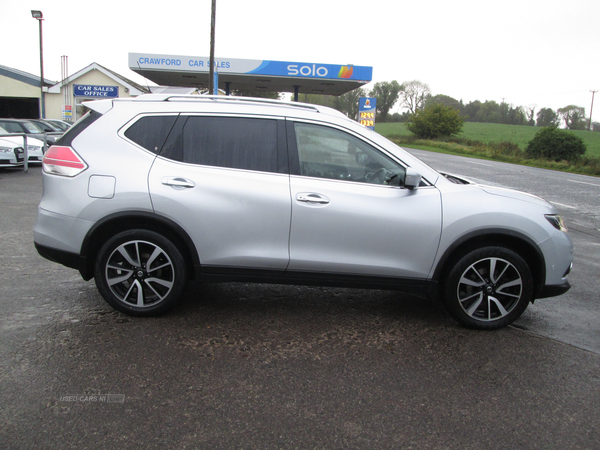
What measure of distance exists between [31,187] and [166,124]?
966cm

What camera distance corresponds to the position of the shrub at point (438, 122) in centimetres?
6625

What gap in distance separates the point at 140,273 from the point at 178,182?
83 cm

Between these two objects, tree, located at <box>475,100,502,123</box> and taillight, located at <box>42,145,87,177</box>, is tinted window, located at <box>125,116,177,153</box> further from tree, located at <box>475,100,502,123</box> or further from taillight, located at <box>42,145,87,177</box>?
tree, located at <box>475,100,502,123</box>

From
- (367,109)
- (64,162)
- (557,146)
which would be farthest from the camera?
(557,146)

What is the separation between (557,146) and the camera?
35.4m

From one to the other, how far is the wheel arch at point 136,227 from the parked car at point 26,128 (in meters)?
14.6

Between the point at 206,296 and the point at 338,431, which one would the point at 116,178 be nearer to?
the point at 206,296

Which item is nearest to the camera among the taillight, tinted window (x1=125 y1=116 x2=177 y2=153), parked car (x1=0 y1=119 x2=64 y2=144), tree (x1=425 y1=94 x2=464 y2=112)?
the taillight

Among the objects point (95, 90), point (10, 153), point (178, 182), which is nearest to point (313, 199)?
point (178, 182)

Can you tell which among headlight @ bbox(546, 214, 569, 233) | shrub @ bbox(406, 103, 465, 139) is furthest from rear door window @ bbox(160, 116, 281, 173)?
shrub @ bbox(406, 103, 465, 139)

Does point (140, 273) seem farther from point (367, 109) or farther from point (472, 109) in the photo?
point (472, 109)

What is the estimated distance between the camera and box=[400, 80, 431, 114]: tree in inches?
3903

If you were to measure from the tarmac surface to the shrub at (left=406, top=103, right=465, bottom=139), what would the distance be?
65.5 m

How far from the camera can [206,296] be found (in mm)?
4707
